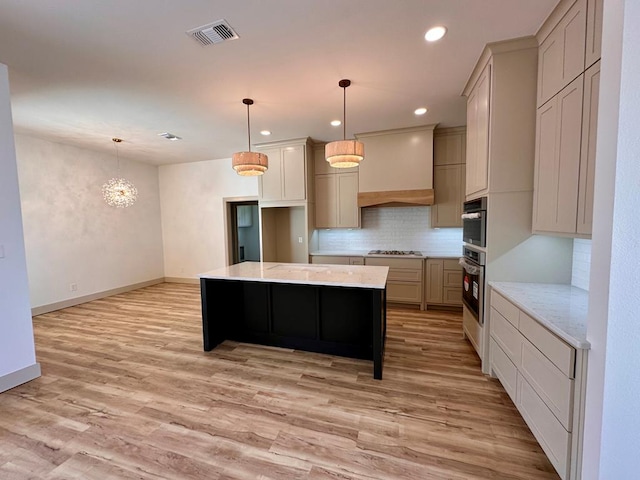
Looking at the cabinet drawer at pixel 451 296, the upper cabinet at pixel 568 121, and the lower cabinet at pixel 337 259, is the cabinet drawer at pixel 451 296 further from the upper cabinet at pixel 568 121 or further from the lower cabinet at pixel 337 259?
the upper cabinet at pixel 568 121

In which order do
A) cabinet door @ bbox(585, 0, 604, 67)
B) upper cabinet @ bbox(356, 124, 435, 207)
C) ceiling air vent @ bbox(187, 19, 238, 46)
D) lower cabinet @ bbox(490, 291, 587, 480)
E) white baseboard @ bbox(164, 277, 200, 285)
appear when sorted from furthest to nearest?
1. white baseboard @ bbox(164, 277, 200, 285)
2. upper cabinet @ bbox(356, 124, 435, 207)
3. ceiling air vent @ bbox(187, 19, 238, 46)
4. cabinet door @ bbox(585, 0, 604, 67)
5. lower cabinet @ bbox(490, 291, 587, 480)

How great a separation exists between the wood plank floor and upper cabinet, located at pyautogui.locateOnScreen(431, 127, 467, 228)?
1923 millimetres

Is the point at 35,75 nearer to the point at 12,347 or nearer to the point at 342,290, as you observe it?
the point at 12,347

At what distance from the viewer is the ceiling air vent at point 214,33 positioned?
1.92m

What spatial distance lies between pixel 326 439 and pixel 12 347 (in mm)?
2843

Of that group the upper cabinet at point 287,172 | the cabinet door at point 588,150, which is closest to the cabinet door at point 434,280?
the upper cabinet at point 287,172

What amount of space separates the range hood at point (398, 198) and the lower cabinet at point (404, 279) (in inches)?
35.1

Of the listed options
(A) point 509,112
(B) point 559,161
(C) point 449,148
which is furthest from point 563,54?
(C) point 449,148

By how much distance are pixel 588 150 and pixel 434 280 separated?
9.17 feet

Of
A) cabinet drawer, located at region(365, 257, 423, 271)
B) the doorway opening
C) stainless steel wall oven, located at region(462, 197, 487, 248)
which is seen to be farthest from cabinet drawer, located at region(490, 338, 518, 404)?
the doorway opening

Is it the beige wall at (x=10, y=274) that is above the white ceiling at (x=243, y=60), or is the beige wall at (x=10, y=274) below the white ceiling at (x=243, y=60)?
below

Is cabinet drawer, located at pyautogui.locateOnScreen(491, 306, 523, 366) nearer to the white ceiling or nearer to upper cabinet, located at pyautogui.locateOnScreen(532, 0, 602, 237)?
upper cabinet, located at pyautogui.locateOnScreen(532, 0, 602, 237)

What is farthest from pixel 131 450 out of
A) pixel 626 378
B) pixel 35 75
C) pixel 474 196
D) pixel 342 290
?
pixel 474 196

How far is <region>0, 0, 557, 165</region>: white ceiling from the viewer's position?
180 cm
